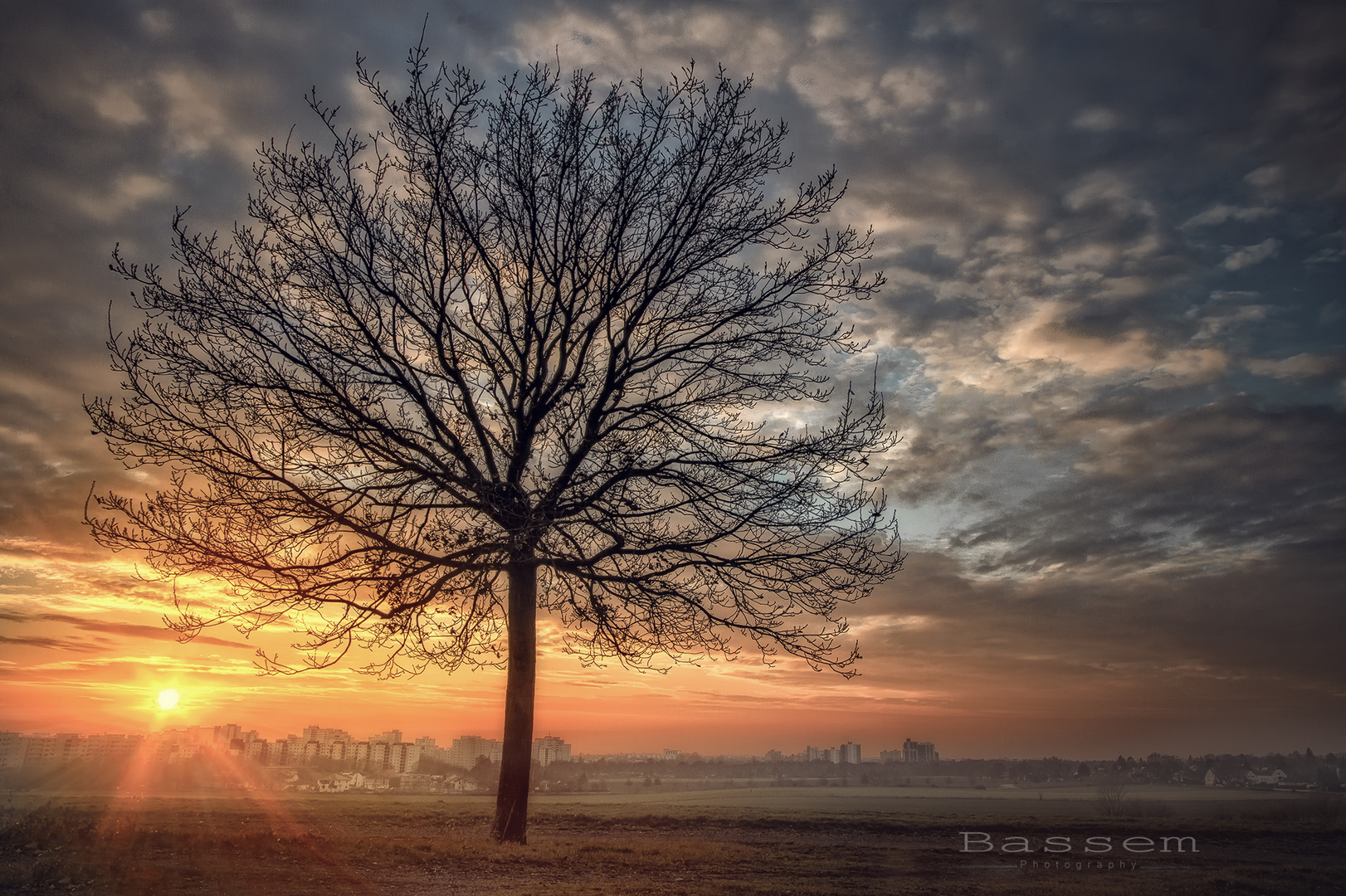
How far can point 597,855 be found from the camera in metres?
9.02

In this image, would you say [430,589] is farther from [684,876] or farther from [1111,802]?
[1111,802]

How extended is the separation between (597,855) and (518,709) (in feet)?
6.79

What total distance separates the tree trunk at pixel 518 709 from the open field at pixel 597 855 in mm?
472

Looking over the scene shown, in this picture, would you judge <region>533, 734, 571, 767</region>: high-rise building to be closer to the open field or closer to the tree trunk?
the open field

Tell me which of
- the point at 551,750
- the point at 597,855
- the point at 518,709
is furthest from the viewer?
the point at 551,750

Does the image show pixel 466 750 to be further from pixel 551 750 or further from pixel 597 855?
pixel 597 855

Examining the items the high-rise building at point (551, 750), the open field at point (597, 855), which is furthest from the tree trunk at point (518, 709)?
the high-rise building at point (551, 750)

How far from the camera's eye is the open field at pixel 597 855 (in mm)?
6973

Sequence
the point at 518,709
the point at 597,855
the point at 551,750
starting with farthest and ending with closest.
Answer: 1. the point at 551,750
2. the point at 518,709
3. the point at 597,855

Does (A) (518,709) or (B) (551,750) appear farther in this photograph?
Result: (B) (551,750)

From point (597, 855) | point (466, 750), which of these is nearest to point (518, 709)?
point (597, 855)

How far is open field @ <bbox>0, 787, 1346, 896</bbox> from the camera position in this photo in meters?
6.97

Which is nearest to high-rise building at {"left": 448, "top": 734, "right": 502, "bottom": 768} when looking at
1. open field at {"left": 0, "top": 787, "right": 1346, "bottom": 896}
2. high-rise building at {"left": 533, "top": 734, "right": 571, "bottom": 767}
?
high-rise building at {"left": 533, "top": 734, "right": 571, "bottom": 767}

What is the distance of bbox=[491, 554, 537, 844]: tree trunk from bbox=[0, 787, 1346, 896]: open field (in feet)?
1.55
